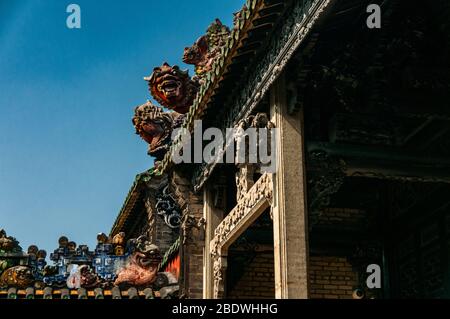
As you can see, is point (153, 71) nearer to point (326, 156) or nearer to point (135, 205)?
point (135, 205)

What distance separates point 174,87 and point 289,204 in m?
7.02

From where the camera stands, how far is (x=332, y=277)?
13.0m

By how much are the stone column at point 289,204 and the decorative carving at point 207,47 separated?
7.34 m

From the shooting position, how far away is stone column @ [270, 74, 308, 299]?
331 inches

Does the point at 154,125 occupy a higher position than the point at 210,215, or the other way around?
the point at 154,125

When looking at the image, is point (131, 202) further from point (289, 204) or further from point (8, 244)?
point (289, 204)

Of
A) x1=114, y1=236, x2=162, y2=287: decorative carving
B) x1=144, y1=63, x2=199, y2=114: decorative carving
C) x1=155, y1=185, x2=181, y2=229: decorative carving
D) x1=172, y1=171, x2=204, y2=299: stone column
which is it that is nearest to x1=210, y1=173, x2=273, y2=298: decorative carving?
x1=172, y1=171, x2=204, y2=299: stone column

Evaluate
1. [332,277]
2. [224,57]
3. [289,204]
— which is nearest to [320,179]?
[289,204]

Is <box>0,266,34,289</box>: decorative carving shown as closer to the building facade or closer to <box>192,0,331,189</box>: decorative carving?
the building facade

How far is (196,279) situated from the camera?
12.0 m

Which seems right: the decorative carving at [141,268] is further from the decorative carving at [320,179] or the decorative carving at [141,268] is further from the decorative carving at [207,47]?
the decorative carving at [320,179]

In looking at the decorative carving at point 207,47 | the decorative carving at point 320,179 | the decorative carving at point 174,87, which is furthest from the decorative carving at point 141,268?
the decorative carving at point 320,179

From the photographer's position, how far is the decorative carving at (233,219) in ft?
30.3
